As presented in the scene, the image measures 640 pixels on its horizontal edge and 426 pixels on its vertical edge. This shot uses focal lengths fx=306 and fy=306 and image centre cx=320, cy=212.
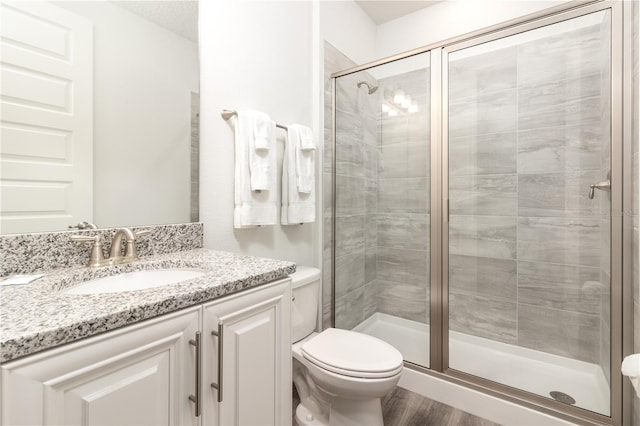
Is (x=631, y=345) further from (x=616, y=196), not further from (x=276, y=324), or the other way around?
(x=276, y=324)

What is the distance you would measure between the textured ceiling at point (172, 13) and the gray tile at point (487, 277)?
192 cm

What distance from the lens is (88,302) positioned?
640mm

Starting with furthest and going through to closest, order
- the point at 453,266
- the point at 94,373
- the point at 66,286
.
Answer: the point at 453,266 → the point at 66,286 → the point at 94,373

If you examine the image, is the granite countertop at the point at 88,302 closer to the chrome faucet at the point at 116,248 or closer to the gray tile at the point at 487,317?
the chrome faucet at the point at 116,248

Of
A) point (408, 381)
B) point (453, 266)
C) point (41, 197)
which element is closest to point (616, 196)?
point (453, 266)

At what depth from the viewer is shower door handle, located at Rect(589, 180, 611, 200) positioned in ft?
4.61

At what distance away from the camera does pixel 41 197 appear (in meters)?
0.94

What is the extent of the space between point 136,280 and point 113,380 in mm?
461

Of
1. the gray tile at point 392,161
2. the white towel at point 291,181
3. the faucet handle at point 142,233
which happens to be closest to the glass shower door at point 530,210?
the gray tile at point 392,161

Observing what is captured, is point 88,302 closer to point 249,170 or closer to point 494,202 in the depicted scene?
point 249,170

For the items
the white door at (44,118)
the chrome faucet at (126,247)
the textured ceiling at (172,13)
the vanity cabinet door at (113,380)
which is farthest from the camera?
the textured ceiling at (172,13)

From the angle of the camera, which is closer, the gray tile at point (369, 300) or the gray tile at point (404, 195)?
the gray tile at point (404, 195)

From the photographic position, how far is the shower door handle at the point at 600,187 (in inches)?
55.3

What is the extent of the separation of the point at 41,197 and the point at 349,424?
4.65 ft
